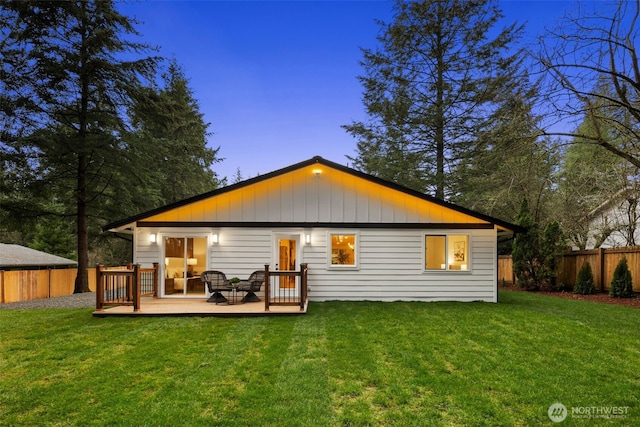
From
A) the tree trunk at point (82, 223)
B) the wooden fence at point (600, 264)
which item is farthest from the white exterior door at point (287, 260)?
the wooden fence at point (600, 264)

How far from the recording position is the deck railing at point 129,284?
7.54 meters

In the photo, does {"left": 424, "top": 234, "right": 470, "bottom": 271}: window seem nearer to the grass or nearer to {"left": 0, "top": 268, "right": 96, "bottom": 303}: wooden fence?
the grass

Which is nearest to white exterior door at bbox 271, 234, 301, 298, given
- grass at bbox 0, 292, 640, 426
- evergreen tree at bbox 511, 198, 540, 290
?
grass at bbox 0, 292, 640, 426

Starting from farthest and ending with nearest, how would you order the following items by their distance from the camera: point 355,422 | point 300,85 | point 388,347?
point 300,85
point 388,347
point 355,422

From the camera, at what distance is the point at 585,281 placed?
37.1 ft

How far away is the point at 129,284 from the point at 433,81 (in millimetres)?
14250

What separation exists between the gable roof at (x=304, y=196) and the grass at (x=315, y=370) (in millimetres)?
3149

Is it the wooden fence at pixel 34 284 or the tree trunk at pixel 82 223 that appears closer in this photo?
the wooden fence at pixel 34 284

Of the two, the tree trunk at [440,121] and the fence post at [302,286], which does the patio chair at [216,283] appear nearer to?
the fence post at [302,286]

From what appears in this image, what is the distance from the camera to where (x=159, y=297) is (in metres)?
9.58

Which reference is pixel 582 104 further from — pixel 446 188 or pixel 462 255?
pixel 446 188

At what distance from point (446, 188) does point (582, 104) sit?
28.3ft

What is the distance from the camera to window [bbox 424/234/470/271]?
9695 millimetres

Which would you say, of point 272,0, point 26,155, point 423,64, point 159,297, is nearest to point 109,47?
point 26,155
